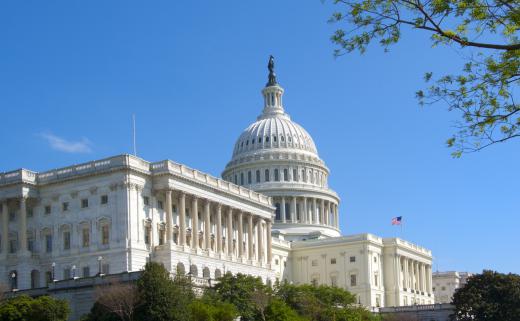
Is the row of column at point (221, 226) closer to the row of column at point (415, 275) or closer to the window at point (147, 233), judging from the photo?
the window at point (147, 233)

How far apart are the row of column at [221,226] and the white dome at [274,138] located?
50763 mm

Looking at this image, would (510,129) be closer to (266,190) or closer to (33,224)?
(33,224)

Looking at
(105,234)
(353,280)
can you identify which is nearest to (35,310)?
(105,234)

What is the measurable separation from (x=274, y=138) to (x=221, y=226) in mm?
65646

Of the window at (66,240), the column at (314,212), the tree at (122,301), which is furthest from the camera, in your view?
the column at (314,212)

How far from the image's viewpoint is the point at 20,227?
115 meters

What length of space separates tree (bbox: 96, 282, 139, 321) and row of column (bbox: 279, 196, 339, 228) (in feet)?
331

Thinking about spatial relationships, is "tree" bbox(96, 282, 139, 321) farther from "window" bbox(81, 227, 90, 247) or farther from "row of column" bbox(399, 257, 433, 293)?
"row of column" bbox(399, 257, 433, 293)

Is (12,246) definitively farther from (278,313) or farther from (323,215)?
(323,215)

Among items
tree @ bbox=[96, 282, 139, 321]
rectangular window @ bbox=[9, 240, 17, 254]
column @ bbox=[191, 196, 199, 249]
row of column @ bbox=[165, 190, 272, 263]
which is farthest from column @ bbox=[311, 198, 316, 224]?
tree @ bbox=[96, 282, 139, 321]

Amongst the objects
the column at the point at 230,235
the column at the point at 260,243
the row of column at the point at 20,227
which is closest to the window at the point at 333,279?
the column at the point at 260,243

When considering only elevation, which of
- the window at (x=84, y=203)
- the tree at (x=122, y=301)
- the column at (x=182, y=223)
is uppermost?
the window at (x=84, y=203)

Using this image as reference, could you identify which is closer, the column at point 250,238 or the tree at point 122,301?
the tree at point 122,301

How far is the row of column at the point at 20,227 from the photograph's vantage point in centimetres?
11381
